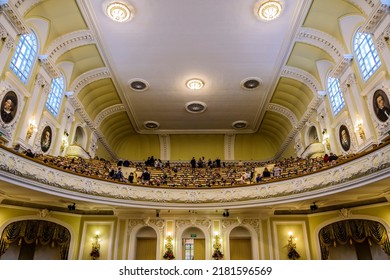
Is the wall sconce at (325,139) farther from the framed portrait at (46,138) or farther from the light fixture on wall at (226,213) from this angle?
the framed portrait at (46,138)

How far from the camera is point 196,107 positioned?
1978 centimetres

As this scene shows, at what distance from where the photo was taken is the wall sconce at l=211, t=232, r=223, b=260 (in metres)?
13.7

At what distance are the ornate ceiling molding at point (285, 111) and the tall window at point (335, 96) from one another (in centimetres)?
438

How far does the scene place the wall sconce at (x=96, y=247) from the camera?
536 inches

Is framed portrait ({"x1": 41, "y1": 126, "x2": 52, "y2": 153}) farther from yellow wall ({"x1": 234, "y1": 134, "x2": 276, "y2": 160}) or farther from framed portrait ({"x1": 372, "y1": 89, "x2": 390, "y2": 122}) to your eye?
yellow wall ({"x1": 234, "y1": 134, "x2": 276, "y2": 160})

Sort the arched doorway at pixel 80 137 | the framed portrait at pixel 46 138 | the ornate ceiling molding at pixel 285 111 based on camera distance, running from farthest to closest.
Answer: the ornate ceiling molding at pixel 285 111, the arched doorway at pixel 80 137, the framed portrait at pixel 46 138

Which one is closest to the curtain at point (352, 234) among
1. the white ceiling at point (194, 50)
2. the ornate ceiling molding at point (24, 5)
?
the white ceiling at point (194, 50)

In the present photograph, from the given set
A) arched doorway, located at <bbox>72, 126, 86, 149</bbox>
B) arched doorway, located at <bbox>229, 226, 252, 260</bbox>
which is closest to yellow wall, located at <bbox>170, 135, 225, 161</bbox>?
arched doorway, located at <bbox>72, 126, 86, 149</bbox>

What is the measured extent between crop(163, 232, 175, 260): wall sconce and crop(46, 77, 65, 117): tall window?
8.48 meters

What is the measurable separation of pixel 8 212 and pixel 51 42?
7572 millimetres

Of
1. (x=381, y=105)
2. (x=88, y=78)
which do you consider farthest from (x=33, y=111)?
(x=381, y=105)

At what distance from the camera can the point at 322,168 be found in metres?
10.2
